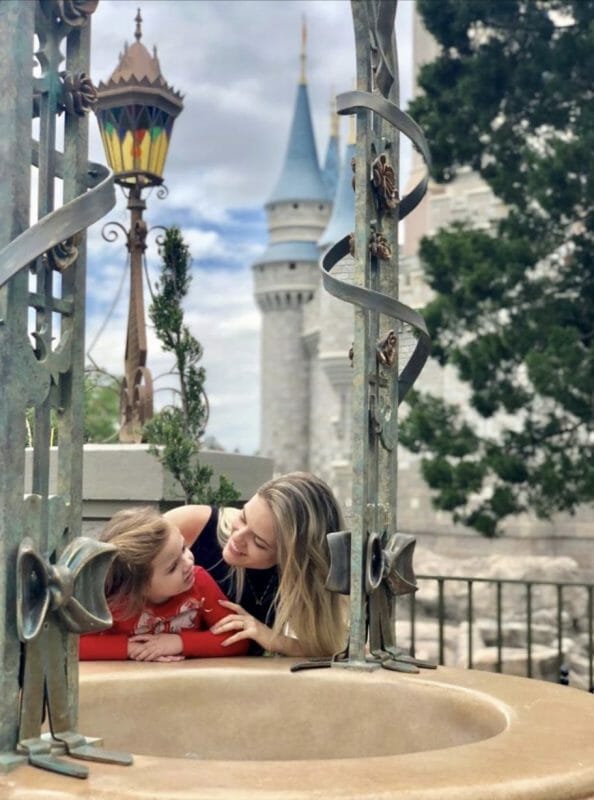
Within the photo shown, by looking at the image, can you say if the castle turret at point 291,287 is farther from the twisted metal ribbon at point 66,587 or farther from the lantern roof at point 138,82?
the twisted metal ribbon at point 66,587

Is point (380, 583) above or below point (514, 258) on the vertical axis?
below

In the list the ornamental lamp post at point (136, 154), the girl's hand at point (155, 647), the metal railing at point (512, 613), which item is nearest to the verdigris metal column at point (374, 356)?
the girl's hand at point (155, 647)

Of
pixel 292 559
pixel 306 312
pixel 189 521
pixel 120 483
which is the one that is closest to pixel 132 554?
pixel 292 559

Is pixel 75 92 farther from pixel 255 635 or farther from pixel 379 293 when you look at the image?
pixel 255 635

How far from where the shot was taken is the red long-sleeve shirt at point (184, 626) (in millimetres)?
2199

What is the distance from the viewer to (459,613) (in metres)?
15.1

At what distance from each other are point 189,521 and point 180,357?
1.60 metres

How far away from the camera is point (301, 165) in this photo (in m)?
34.1

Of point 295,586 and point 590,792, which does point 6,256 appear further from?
→ point 295,586

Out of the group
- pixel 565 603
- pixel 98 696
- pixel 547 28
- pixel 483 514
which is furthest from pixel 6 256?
pixel 565 603

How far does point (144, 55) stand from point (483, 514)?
630cm

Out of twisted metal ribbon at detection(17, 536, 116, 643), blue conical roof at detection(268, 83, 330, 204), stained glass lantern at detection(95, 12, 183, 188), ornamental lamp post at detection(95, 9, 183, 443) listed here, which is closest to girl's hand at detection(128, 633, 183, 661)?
twisted metal ribbon at detection(17, 536, 116, 643)

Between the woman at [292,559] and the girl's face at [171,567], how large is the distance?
0.11m

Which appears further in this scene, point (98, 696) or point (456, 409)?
point (456, 409)
